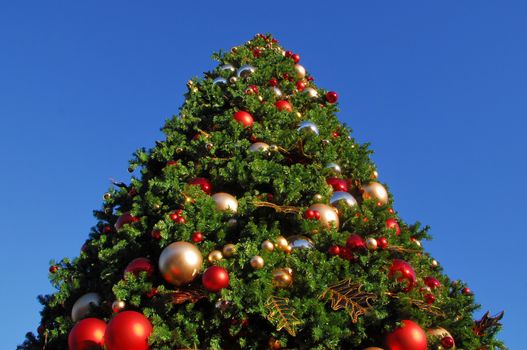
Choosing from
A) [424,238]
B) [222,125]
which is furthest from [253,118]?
[424,238]

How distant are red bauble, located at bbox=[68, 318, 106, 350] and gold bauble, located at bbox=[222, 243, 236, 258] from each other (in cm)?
132

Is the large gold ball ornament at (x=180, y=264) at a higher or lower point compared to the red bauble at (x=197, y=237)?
lower

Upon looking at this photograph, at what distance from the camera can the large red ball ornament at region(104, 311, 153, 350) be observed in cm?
418

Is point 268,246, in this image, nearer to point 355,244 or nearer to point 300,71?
point 355,244

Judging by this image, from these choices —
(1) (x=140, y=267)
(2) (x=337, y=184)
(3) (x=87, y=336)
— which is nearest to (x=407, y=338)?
(2) (x=337, y=184)

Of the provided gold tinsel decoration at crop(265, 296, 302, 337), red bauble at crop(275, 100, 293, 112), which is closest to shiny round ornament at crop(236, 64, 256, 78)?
red bauble at crop(275, 100, 293, 112)

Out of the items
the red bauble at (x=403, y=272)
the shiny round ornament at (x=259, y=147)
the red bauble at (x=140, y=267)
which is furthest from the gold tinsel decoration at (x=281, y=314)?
the shiny round ornament at (x=259, y=147)

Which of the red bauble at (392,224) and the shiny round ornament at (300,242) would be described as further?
the red bauble at (392,224)

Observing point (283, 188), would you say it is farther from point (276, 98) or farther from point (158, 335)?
point (276, 98)

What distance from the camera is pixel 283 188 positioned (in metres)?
5.54

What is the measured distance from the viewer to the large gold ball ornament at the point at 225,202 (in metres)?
5.51

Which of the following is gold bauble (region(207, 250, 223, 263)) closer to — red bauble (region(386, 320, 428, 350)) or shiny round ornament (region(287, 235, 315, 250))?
shiny round ornament (region(287, 235, 315, 250))

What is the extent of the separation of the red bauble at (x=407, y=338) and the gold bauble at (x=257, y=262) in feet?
4.24

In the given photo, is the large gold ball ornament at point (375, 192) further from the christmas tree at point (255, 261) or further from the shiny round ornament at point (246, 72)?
the shiny round ornament at point (246, 72)
